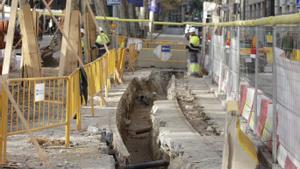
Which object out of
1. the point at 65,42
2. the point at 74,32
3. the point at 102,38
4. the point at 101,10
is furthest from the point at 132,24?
the point at 65,42

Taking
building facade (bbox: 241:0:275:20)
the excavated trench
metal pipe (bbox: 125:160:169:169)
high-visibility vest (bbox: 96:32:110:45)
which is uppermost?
building facade (bbox: 241:0:275:20)

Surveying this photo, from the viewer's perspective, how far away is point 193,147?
32.8 feet

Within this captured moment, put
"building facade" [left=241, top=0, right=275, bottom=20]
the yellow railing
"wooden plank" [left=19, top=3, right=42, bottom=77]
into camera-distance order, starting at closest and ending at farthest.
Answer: the yellow railing → "wooden plank" [left=19, top=3, right=42, bottom=77] → "building facade" [left=241, top=0, right=275, bottom=20]

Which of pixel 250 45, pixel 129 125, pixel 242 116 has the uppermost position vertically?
pixel 250 45

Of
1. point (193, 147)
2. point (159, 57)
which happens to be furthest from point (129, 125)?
point (159, 57)

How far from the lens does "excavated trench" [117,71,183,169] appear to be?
1275cm

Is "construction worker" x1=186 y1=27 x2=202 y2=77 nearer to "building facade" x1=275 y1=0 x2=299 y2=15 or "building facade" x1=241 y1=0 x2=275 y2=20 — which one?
"building facade" x1=275 y1=0 x2=299 y2=15

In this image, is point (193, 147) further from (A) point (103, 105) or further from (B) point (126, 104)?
(B) point (126, 104)

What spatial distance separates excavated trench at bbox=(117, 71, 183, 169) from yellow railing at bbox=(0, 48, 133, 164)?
1.22 metres

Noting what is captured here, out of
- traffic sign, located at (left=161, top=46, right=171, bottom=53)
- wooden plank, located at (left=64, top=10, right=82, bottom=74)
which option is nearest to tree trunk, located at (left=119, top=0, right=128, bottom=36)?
traffic sign, located at (left=161, top=46, right=171, bottom=53)

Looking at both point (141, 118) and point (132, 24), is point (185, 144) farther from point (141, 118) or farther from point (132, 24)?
point (132, 24)

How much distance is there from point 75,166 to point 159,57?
20.3 meters

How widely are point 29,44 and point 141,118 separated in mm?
4784

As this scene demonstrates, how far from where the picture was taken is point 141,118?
18.7m
